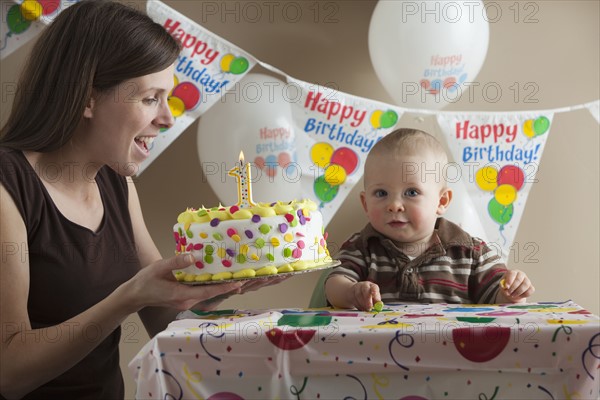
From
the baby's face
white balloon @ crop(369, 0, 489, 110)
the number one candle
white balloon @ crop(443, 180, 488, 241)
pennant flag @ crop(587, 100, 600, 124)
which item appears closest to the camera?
the number one candle

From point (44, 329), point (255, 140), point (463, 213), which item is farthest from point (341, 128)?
point (44, 329)

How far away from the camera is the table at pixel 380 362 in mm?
1090

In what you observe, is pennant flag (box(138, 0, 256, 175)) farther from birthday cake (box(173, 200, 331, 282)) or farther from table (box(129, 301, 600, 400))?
table (box(129, 301, 600, 400))

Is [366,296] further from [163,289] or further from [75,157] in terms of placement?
[75,157]

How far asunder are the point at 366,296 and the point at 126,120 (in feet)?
2.32

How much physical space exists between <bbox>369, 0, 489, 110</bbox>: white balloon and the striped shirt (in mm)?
623

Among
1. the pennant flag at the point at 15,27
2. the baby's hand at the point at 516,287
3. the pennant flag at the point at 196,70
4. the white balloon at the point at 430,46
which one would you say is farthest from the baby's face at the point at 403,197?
the pennant flag at the point at 15,27

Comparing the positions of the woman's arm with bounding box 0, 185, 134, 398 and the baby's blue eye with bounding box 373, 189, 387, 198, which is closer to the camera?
the woman's arm with bounding box 0, 185, 134, 398

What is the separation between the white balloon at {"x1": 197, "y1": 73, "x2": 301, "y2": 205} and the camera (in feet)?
7.72

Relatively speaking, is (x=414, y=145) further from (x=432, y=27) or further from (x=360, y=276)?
(x=432, y=27)

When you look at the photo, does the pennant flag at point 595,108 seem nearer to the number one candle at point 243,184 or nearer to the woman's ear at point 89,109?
the number one candle at point 243,184

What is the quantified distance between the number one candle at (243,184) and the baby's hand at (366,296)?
11.9 inches

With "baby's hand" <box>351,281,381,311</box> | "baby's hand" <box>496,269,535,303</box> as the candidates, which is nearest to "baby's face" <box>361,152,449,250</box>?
"baby's hand" <box>496,269,535,303</box>

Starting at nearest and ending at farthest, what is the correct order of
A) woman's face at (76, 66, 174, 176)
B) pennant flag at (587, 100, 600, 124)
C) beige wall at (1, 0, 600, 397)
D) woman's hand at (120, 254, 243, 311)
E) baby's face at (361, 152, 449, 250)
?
woman's hand at (120, 254, 243, 311) < woman's face at (76, 66, 174, 176) < baby's face at (361, 152, 449, 250) < pennant flag at (587, 100, 600, 124) < beige wall at (1, 0, 600, 397)
